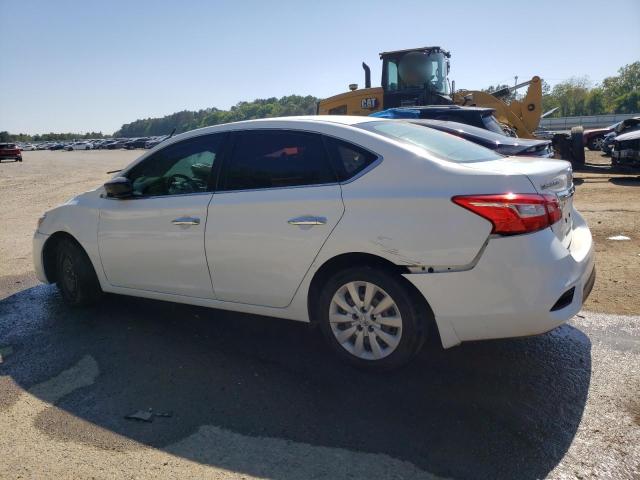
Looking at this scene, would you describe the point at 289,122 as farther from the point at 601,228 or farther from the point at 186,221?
the point at 601,228

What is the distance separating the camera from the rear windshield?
11.6ft

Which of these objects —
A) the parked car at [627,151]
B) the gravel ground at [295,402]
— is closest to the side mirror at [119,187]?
the gravel ground at [295,402]

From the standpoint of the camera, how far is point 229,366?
3770mm

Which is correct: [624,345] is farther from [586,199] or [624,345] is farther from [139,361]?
[586,199]

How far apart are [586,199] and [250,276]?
28.5 ft

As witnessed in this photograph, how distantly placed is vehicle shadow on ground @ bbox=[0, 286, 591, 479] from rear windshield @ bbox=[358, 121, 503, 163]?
1380 mm

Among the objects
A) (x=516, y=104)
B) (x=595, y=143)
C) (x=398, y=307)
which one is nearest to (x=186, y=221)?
(x=398, y=307)

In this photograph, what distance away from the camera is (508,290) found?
118 inches

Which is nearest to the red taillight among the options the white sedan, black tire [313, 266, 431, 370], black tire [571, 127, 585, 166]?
the white sedan

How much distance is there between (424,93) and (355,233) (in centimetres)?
1176

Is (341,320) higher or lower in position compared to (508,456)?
higher

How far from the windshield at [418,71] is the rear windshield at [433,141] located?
10759 mm

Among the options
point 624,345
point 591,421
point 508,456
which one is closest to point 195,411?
point 508,456

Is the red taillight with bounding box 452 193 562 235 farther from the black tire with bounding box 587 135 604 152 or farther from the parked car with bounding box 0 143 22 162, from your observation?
the parked car with bounding box 0 143 22 162
